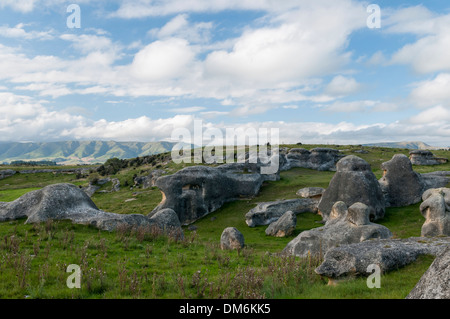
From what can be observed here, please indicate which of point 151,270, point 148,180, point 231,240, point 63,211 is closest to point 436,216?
point 231,240

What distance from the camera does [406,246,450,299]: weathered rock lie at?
6.52 m

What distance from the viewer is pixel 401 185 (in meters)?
37.2

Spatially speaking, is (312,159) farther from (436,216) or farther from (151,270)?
(151,270)

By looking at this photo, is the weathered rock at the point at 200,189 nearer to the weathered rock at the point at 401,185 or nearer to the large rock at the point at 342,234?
the weathered rock at the point at 401,185

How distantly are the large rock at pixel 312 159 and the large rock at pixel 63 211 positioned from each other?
49.6m

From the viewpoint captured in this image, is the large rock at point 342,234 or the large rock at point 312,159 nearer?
the large rock at point 342,234

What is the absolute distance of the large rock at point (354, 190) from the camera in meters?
33.3

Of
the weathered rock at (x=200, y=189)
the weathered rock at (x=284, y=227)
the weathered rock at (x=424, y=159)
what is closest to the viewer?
the weathered rock at (x=284, y=227)

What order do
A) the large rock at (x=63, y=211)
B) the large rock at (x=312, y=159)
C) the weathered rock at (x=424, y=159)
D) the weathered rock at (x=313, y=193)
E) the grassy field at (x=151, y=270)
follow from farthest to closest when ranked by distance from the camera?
the large rock at (x=312, y=159) → the weathered rock at (x=424, y=159) → the weathered rock at (x=313, y=193) → the large rock at (x=63, y=211) → the grassy field at (x=151, y=270)

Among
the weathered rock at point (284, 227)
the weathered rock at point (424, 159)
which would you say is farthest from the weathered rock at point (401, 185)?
the weathered rock at point (424, 159)

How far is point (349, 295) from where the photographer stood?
9.27m
